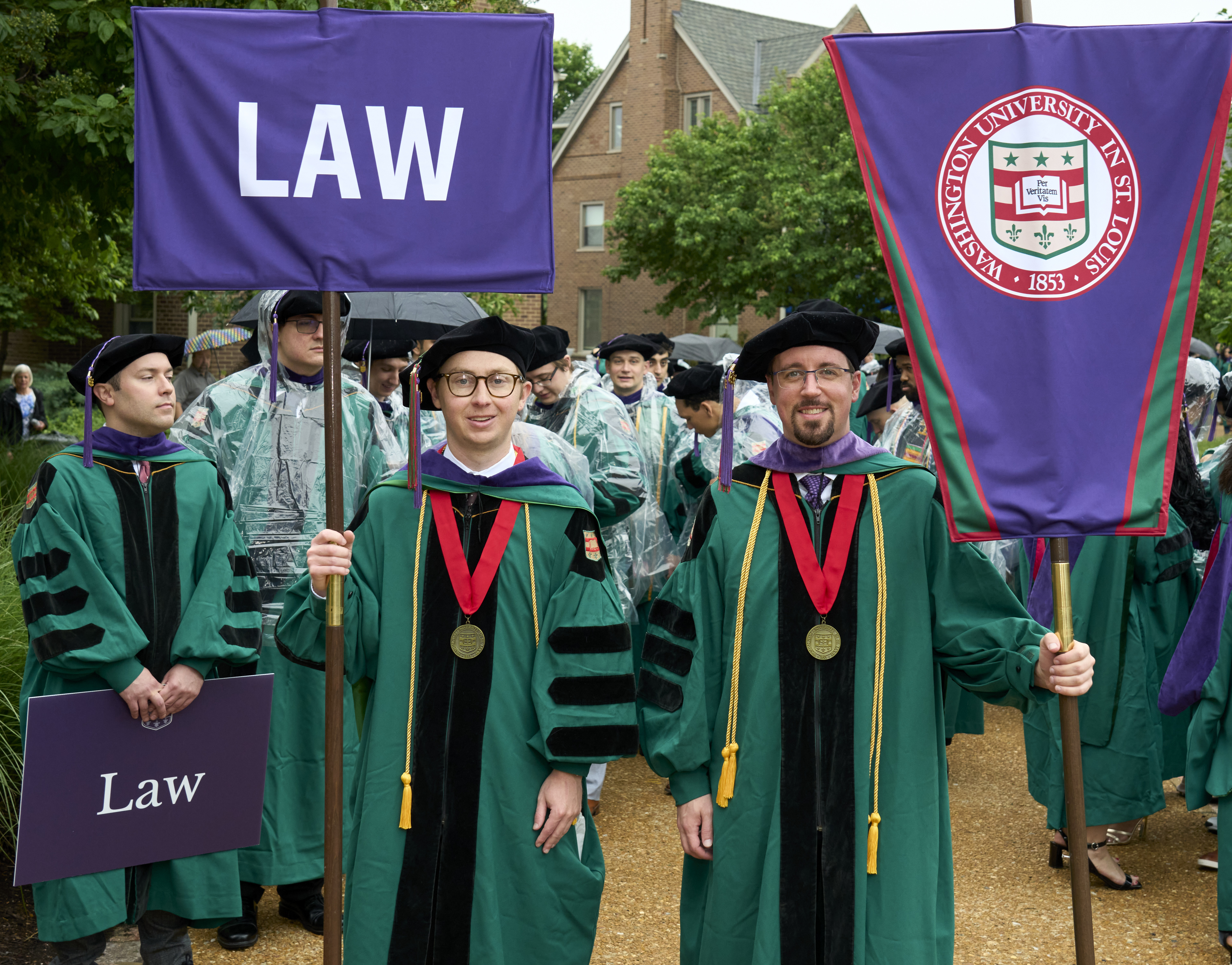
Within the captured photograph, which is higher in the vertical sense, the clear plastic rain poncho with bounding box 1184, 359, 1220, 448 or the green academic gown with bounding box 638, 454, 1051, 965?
the clear plastic rain poncho with bounding box 1184, 359, 1220, 448

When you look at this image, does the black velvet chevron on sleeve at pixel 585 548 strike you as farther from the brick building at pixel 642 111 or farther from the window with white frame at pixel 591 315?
the window with white frame at pixel 591 315

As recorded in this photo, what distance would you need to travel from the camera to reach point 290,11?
284 cm

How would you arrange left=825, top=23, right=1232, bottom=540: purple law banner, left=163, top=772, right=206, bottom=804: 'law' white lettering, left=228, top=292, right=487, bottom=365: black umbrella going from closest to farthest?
left=825, top=23, right=1232, bottom=540: purple law banner < left=163, top=772, right=206, bottom=804: 'law' white lettering < left=228, top=292, right=487, bottom=365: black umbrella

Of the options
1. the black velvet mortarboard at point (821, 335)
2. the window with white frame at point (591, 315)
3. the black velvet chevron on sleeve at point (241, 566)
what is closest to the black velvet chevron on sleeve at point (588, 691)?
the black velvet mortarboard at point (821, 335)

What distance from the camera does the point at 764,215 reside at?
30.4 metres

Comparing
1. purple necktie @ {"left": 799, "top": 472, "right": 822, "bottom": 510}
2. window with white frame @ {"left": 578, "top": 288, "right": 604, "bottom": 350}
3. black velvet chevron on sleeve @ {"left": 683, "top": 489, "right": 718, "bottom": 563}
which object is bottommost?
black velvet chevron on sleeve @ {"left": 683, "top": 489, "right": 718, "bottom": 563}

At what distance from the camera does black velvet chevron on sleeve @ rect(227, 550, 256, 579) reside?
4109 mm

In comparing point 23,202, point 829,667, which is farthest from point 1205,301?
point 829,667

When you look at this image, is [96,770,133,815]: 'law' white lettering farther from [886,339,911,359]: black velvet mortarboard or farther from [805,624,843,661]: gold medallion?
[886,339,911,359]: black velvet mortarboard

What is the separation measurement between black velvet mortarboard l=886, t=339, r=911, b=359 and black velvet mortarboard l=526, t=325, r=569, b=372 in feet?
7.13

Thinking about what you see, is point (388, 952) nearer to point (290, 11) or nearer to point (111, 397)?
point (111, 397)

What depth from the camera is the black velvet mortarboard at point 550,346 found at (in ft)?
20.2

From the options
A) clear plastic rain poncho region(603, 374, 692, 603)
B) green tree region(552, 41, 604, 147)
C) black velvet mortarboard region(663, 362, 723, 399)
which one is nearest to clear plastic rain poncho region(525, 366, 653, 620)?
clear plastic rain poncho region(603, 374, 692, 603)

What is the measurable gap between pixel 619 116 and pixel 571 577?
3701 cm
